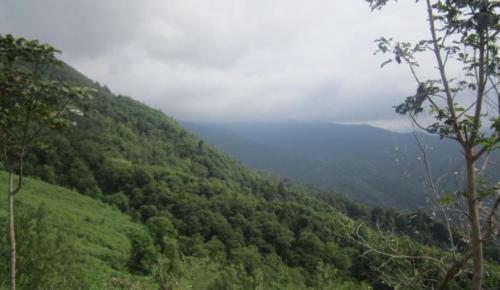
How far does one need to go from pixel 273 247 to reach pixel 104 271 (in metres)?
37.9

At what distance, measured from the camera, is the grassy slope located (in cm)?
3431

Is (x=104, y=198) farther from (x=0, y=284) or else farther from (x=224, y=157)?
(x=224, y=157)

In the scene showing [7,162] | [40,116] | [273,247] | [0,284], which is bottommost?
[273,247]

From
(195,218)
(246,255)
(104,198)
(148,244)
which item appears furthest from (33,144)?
(104,198)

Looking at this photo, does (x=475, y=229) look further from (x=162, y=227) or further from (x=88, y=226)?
(x=88, y=226)

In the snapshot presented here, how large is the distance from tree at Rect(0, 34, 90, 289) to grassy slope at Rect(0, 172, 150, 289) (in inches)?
900

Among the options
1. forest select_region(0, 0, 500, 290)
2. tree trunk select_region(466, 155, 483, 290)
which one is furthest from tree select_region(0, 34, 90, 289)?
tree trunk select_region(466, 155, 483, 290)

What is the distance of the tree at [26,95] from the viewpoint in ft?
21.5

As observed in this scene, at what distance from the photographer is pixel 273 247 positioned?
222ft

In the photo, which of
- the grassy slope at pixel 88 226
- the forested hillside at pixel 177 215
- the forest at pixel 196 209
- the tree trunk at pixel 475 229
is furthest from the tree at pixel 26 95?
the grassy slope at pixel 88 226

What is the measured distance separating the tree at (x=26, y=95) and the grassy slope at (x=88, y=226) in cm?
2286

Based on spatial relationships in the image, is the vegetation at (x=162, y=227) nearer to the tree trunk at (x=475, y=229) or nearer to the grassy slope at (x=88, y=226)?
the grassy slope at (x=88, y=226)

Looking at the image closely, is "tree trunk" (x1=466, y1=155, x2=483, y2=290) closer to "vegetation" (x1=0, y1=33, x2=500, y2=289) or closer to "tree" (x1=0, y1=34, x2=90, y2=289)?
"vegetation" (x1=0, y1=33, x2=500, y2=289)

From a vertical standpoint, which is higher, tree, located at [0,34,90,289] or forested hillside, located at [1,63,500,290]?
tree, located at [0,34,90,289]
